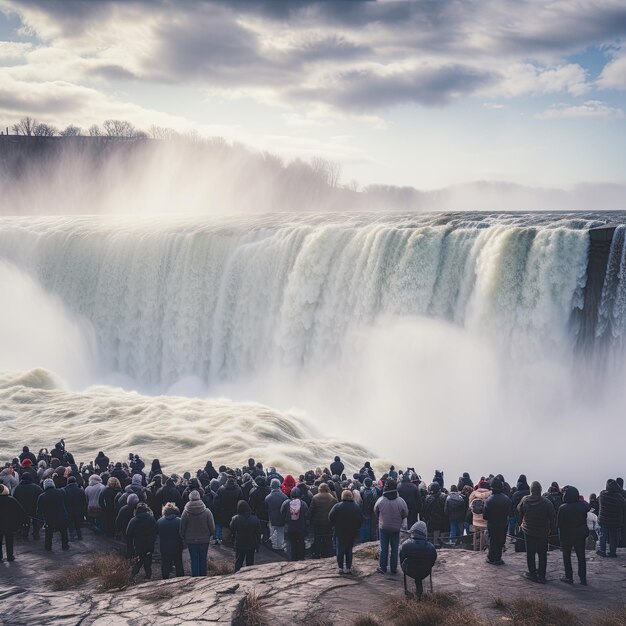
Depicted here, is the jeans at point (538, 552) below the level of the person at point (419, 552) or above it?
below

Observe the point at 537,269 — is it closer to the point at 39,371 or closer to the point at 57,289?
the point at 39,371

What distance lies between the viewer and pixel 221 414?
2788 centimetres

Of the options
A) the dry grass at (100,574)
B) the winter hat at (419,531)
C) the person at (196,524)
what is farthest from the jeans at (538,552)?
the dry grass at (100,574)

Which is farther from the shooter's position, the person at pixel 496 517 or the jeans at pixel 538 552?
the person at pixel 496 517

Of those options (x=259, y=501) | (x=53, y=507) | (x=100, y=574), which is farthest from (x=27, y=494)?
(x=259, y=501)

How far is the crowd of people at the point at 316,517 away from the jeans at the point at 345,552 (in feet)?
0.05

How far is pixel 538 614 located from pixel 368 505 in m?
4.54

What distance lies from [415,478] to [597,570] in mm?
4193

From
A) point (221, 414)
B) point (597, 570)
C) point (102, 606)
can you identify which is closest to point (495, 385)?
point (221, 414)

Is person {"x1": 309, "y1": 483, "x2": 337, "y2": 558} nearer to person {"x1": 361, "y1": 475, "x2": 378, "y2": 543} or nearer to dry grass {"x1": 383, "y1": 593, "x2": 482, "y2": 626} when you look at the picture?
person {"x1": 361, "y1": 475, "x2": 378, "y2": 543}

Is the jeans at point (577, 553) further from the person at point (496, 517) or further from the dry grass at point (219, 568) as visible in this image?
the dry grass at point (219, 568)

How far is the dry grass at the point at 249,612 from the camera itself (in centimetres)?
869

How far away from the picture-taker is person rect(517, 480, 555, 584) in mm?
9578

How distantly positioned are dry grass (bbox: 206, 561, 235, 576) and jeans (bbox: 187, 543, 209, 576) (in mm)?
606
